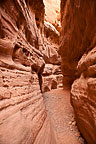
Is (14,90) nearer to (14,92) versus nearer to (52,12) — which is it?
(14,92)

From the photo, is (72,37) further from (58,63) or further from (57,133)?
(58,63)

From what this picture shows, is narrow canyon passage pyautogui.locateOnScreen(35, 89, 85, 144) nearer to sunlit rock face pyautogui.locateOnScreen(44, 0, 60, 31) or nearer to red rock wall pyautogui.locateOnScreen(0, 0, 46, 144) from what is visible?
red rock wall pyautogui.locateOnScreen(0, 0, 46, 144)

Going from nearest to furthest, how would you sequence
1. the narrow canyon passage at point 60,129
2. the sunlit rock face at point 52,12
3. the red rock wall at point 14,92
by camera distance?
1. the red rock wall at point 14,92
2. the narrow canyon passage at point 60,129
3. the sunlit rock face at point 52,12

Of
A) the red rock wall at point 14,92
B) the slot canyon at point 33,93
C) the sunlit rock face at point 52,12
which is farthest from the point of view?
the sunlit rock face at point 52,12

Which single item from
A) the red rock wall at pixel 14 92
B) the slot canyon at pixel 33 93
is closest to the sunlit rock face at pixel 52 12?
the slot canyon at pixel 33 93

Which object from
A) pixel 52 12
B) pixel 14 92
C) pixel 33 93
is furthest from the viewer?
pixel 52 12

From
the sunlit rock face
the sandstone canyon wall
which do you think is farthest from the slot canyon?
the sunlit rock face

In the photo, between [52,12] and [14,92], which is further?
[52,12]

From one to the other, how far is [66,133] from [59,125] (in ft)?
1.13

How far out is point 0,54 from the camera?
180 cm

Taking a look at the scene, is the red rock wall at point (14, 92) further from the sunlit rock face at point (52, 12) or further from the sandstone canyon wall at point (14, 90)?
the sunlit rock face at point (52, 12)

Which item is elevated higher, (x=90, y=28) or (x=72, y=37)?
(x=72, y=37)

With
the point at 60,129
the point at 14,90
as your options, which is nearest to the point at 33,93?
the point at 14,90

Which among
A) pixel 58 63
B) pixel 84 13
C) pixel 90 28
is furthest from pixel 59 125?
pixel 58 63
